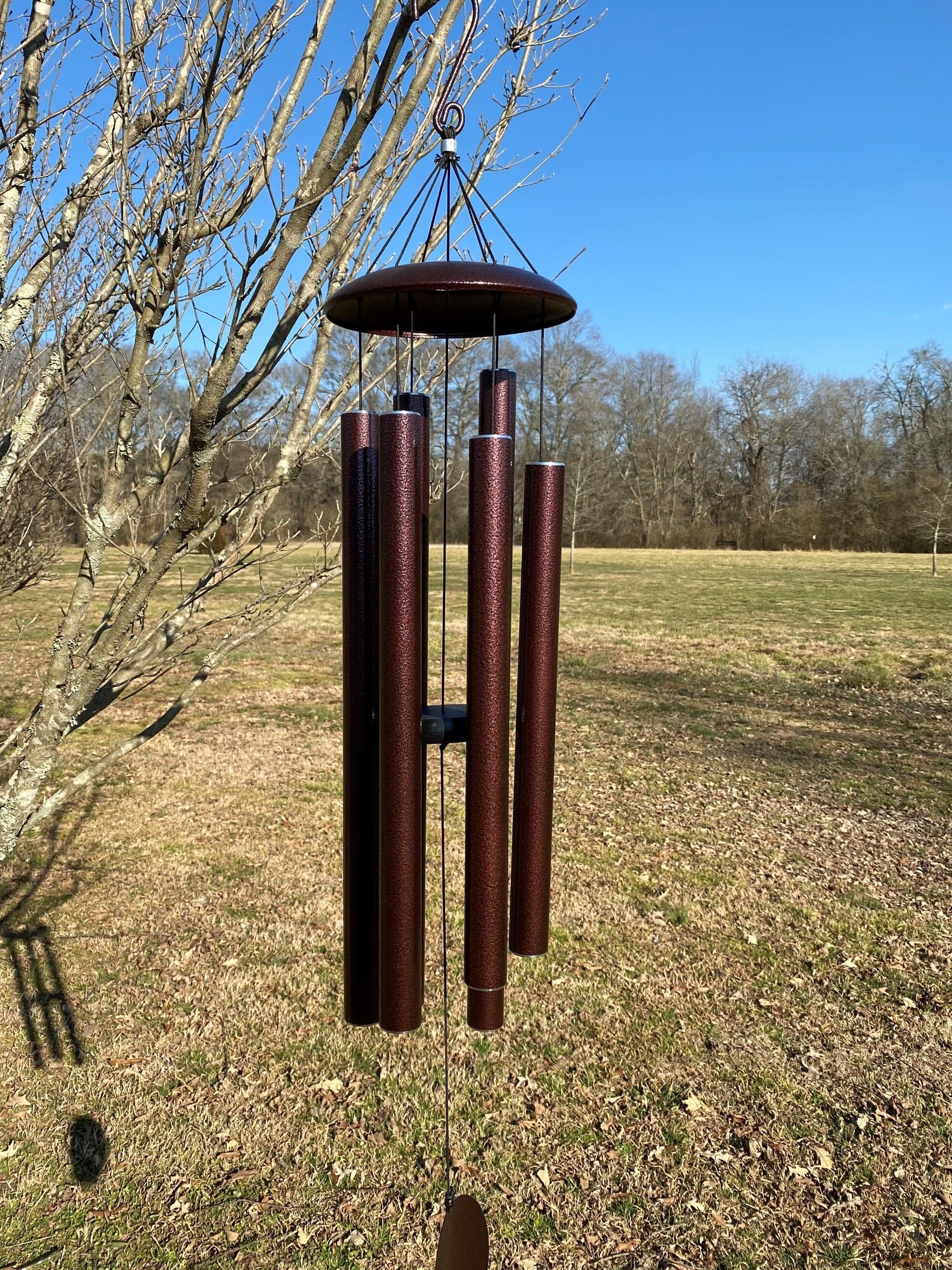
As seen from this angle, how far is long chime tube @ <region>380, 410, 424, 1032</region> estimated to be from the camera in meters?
1.97

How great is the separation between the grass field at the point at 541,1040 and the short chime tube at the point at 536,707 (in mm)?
1719

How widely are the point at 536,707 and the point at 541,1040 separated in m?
2.82

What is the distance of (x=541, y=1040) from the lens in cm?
443

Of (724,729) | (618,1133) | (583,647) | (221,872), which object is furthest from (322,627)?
(618,1133)

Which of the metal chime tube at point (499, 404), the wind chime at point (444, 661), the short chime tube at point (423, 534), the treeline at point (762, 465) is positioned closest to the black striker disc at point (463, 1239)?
the wind chime at point (444, 661)

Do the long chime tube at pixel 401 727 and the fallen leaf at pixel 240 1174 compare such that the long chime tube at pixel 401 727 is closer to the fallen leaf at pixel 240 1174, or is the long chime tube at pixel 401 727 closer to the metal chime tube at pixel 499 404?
the metal chime tube at pixel 499 404

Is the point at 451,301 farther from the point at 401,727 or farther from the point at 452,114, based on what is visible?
the point at 401,727

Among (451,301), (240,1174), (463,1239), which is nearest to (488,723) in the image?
(451,301)

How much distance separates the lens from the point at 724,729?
10719mm

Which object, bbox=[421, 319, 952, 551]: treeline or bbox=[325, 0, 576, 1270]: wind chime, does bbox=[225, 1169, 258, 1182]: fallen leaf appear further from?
bbox=[421, 319, 952, 551]: treeline

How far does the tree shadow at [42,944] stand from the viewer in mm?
4316

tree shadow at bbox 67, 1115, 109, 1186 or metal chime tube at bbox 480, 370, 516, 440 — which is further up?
metal chime tube at bbox 480, 370, 516, 440

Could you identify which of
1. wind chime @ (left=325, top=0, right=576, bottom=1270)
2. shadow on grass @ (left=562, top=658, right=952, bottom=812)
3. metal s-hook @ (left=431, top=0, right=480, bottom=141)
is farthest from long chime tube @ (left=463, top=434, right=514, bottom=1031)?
shadow on grass @ (left=562, top=658, right=952, bottom=812)

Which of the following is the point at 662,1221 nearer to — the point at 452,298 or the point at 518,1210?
the point at 518,1210
